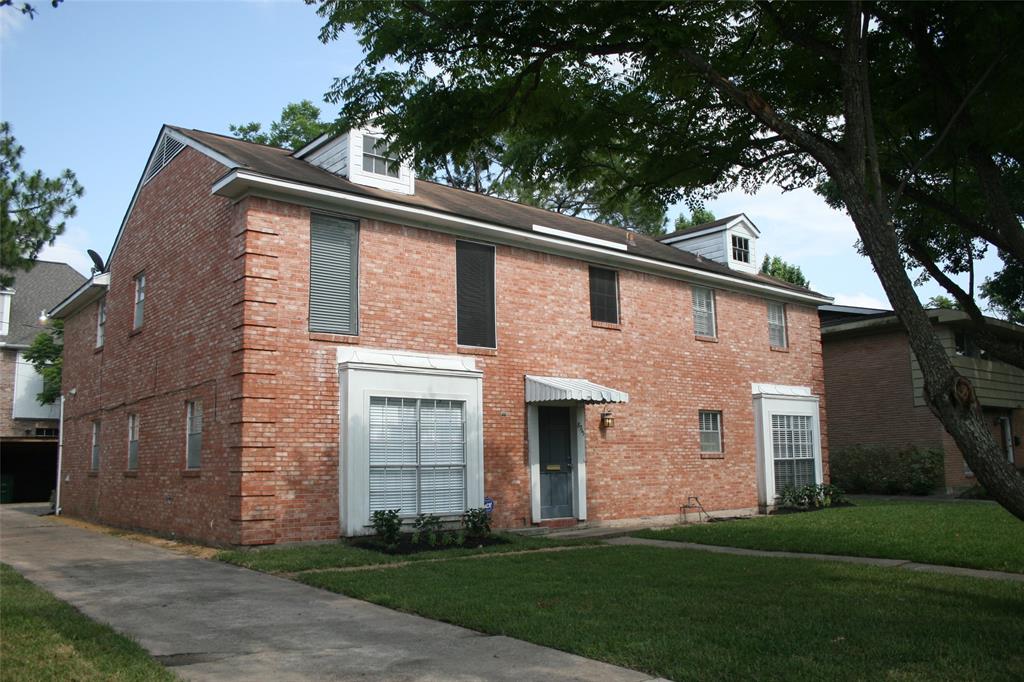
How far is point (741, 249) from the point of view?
75.4 feet

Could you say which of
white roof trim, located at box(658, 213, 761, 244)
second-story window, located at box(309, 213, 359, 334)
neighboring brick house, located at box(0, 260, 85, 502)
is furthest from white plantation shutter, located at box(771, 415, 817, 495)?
neighboring brick house, located at box(0, 260, 85, 502)

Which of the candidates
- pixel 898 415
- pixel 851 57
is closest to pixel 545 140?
pixel 851 57

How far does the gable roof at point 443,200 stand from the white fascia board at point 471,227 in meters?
0.07

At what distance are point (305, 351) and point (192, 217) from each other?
157 inches

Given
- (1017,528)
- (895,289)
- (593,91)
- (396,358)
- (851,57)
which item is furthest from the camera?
(396,358)

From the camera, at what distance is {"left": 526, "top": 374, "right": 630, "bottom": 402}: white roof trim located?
15133 millimetres

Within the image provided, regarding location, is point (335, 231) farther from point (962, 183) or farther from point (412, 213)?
point (962, 183)

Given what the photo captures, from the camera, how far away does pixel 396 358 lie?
14164mm

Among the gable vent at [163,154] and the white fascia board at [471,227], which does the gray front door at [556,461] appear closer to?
the white fascia board at [471,227]

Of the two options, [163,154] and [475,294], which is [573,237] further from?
[163,154]

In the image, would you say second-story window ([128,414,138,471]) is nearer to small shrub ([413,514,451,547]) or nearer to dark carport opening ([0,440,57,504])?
small shrub ([413,514,451,547])

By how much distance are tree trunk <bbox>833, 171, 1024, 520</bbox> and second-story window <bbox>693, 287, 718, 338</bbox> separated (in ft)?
42.3

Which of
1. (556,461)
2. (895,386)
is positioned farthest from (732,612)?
(895,386)

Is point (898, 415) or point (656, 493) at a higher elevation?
point (898, 415)
